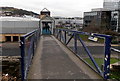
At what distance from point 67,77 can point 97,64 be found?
0.88 meters

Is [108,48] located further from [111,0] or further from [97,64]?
[111,0]

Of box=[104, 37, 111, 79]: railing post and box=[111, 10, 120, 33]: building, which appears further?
box=[111, 10, 120, 33]: building

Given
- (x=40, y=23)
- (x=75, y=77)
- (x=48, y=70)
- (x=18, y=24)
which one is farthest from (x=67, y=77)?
(x=18, y=24)

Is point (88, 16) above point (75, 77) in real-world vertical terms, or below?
above

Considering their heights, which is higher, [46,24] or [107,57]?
[46,24]

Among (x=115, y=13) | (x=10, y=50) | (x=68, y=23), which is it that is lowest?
(x=10, y=50)

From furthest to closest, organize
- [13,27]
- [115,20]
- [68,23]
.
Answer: [68,23]
[115,20]
[13,27]

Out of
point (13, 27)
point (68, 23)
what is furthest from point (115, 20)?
point (68, 23)

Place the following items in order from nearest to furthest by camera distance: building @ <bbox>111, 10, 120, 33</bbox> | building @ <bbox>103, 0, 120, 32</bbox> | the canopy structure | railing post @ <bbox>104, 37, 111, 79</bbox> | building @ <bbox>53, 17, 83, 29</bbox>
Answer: railing post @ <bbox>104, 37, 111, 79</bbox>, the canopy structure, building @ <bbox>111, 10, 120, 33</bbox>, building @ <bbox>103, 0, 120, 32</bbox>, building @ <bbox>53, 17, 83, 29</bbox>

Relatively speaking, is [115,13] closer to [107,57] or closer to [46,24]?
[46,24]

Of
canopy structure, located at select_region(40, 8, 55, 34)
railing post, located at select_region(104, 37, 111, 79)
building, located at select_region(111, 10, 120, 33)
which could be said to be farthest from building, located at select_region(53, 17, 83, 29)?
railing post, located at select_region(104, 37, 111, 79)

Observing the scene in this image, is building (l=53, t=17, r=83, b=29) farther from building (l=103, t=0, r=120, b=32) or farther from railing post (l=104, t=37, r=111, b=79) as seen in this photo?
railing post (l=104, t=37, r=111, b=79)

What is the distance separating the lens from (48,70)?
4285mm

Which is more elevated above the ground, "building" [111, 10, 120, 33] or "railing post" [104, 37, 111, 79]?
"building" [111, 10, 120, 33]
